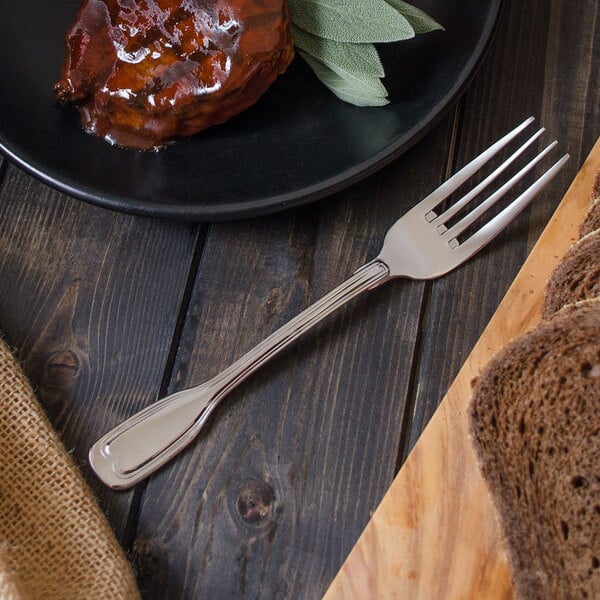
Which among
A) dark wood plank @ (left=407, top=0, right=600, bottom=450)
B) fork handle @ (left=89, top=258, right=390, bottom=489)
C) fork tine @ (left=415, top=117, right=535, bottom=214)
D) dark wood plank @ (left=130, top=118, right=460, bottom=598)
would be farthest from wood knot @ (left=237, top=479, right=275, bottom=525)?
fork tine @ (left=415, top=117, right=535, bottom=214)

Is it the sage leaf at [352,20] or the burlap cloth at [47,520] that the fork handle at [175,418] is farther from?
the sage leaf at [352,20]

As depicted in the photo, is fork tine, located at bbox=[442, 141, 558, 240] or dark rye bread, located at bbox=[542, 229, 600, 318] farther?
fork tine, located at bbox=[442, 141, 558, 240]

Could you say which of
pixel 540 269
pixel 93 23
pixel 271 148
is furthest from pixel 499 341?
pixel 93 23

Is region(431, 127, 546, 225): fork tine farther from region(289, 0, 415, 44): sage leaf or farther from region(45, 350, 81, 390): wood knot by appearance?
region(45, 350, 81, 390): wood knot

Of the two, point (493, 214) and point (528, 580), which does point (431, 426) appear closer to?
point (528, 580)

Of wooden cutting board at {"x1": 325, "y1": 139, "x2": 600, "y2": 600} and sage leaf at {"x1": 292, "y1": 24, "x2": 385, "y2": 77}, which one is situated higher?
sage leaf at {"x1": 292, "y1": 24, "x2": 385, "y2": 77}

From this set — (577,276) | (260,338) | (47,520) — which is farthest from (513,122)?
(47,520)

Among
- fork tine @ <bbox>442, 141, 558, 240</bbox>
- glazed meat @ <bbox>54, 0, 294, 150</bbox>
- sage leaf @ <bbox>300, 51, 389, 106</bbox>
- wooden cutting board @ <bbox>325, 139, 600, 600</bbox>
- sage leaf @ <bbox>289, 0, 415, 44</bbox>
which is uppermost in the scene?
glazed meat @ <bbox>54, 0, 294, 150</bbox>
